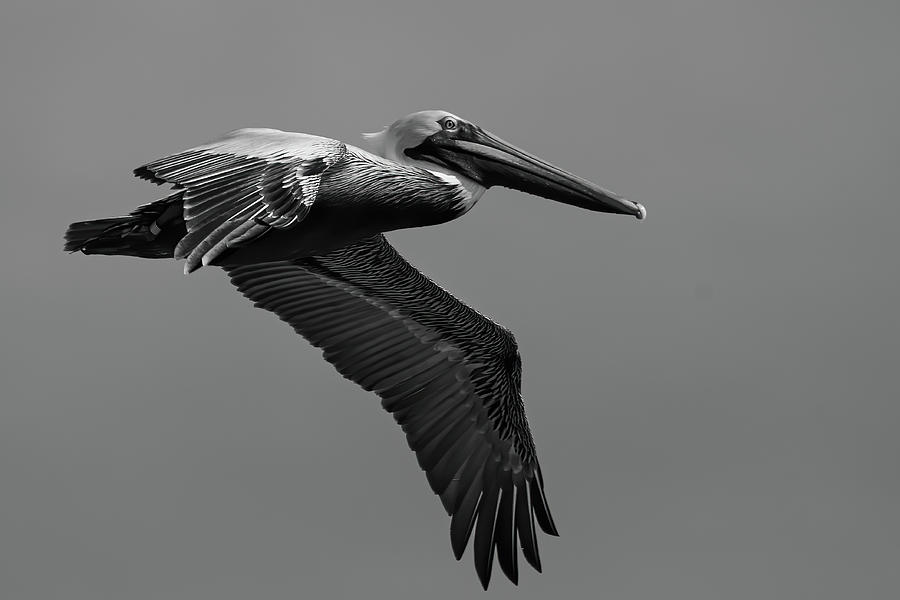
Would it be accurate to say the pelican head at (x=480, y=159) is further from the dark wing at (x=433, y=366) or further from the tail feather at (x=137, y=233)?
the dark wing at (x=433, y=366)

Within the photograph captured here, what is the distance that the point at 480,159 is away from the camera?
10867 mm

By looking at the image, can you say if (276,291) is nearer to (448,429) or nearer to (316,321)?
(316,321)

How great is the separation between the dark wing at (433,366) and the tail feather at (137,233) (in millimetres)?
2278

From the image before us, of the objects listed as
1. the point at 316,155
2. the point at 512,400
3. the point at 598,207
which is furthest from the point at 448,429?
the point at 316,155

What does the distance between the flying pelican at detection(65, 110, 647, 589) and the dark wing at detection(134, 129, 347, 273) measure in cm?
1

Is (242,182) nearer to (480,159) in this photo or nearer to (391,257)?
(480,159)

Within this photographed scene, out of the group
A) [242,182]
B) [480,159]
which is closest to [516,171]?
[480,159]

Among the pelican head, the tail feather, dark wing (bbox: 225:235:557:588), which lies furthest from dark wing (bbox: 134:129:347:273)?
dark wing (bbox: 225:235:557:588)

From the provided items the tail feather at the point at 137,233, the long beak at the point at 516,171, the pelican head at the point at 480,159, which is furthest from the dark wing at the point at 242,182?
the long beak at the point at 516,171

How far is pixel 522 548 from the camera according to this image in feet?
40.0

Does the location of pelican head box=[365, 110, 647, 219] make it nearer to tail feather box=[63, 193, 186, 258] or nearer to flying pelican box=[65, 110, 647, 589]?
flying pelican box=[65, 110, 647, 589]

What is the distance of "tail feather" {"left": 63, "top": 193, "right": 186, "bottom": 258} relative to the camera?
10.2m

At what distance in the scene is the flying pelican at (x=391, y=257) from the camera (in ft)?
28.9

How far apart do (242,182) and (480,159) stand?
2.64 meters
